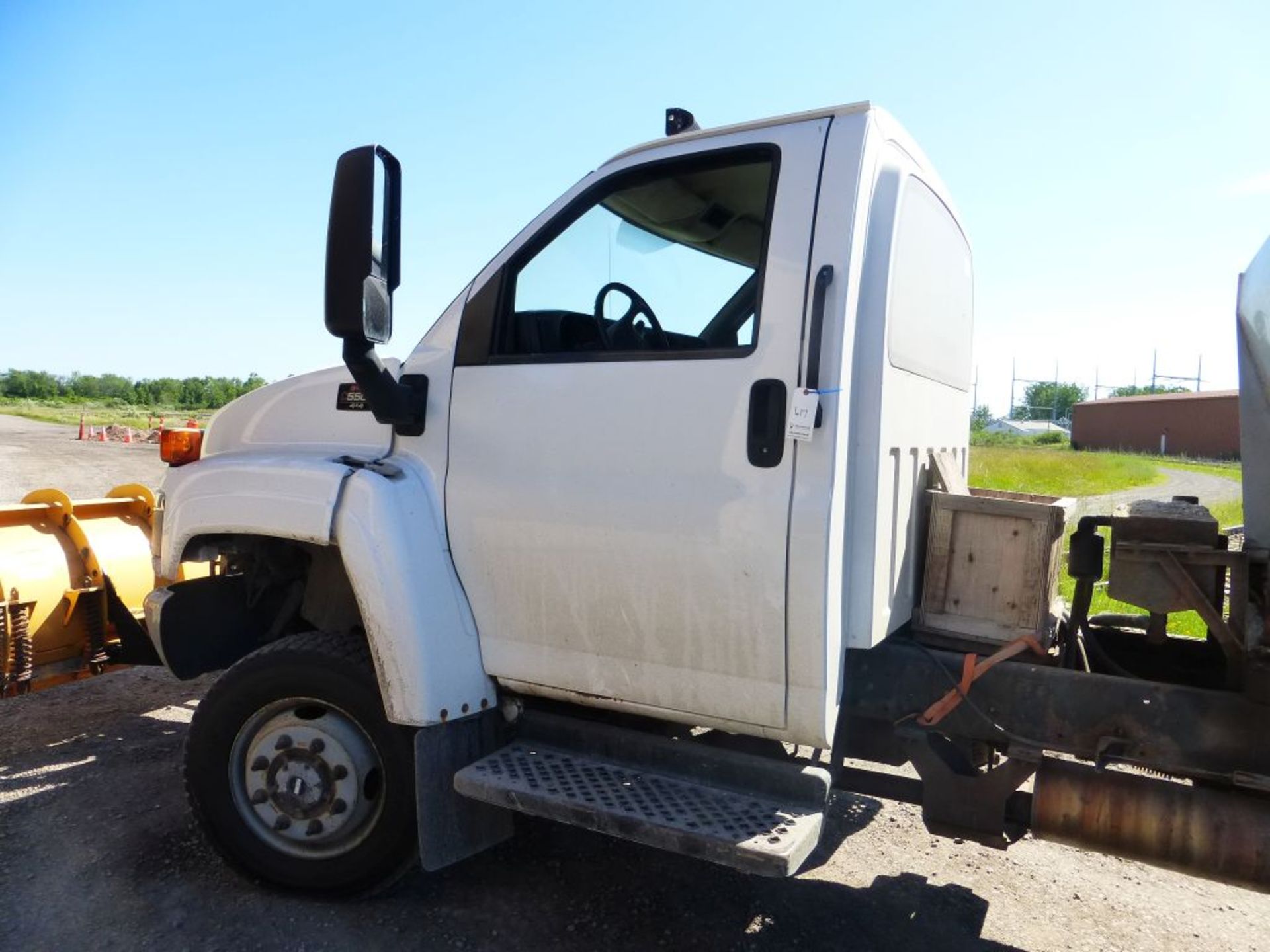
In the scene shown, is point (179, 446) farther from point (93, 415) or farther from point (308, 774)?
point (93, 415)

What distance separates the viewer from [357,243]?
105 inches

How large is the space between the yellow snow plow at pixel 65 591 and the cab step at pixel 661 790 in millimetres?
2280

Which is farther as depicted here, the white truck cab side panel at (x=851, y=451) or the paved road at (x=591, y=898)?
the paved road at (x=591, y=898)

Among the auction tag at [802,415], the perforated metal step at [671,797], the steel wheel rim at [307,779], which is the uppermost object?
the auction tag at [802,415]

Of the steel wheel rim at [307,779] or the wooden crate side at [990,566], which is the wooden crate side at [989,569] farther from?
the steel wheel rim at [307,779]

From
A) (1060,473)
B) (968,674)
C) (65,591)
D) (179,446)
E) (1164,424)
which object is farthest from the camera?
(1164,424)

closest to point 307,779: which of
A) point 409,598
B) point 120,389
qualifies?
point 409,598

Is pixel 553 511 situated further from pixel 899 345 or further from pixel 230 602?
pixel 230 602

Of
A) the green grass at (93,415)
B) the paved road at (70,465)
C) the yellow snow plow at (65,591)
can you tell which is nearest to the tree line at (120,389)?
the green grass at (93,415)

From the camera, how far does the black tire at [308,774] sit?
3025mm

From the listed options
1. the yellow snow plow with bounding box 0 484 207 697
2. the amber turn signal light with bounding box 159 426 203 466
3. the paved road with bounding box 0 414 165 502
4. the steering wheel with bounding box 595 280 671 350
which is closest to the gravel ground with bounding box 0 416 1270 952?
the yellow snow plow with bounding box 0 484 207 697

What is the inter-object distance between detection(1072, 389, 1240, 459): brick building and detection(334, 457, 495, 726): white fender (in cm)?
4070

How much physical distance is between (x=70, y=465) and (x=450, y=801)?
1853 cm

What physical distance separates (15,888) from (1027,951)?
3516 mm
